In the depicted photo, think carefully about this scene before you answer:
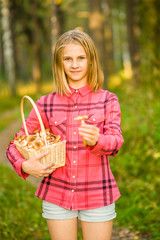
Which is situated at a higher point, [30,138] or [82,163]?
[30,138]

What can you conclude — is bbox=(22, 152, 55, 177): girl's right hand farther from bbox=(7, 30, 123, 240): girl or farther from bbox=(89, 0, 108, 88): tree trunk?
bbox=(89, 0, 108, 88): tree trunk

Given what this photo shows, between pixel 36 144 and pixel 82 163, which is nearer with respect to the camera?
pixel 36 144

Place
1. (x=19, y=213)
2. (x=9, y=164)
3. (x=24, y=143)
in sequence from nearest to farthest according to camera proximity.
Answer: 1. (x=24, y=143)
2. (x=19, y=213)
3. (x=9, y=164)

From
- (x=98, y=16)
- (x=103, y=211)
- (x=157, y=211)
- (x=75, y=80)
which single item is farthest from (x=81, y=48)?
(x=98, y=16)

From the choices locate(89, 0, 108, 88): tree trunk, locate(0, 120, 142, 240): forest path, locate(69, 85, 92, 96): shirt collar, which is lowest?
locate(0, 120, 142, 240): forest path

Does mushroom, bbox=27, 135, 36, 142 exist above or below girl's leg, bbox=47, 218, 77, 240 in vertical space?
above

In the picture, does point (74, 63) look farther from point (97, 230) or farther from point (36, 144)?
point (97, 230)

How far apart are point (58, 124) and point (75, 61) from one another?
0.44 metres

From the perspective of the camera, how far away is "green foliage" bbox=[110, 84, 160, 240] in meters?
4.05

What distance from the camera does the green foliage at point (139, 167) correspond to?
405cm

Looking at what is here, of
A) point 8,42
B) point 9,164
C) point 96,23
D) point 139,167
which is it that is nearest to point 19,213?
point 139,167

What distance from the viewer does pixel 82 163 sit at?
2215 millimetres

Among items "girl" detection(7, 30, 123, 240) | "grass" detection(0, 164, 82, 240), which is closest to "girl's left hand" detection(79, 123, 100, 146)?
"girl" detection(7, 30, 123, 240)

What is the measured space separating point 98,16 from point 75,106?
328 inches
